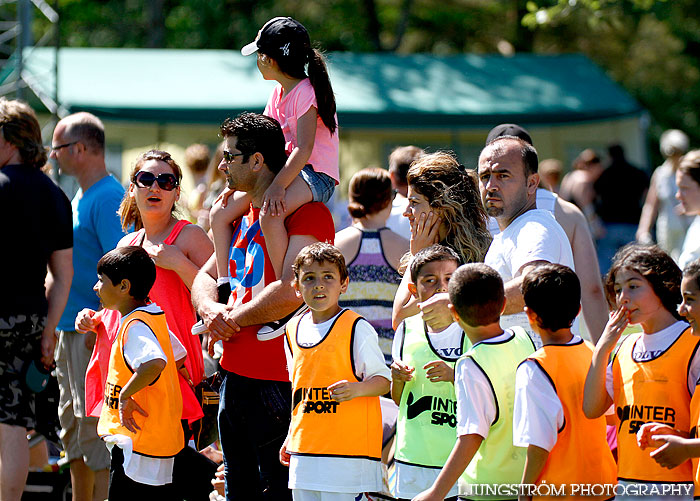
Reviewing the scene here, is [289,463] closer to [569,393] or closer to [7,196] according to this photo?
[569,393]

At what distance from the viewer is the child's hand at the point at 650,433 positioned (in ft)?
11.1

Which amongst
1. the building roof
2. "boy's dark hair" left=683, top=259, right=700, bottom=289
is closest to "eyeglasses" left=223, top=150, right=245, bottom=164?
"boy's dark hair" left=683, top=259, right=700, bottom=289

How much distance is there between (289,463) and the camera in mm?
3971

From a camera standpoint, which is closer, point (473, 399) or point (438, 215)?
point (473, 399)

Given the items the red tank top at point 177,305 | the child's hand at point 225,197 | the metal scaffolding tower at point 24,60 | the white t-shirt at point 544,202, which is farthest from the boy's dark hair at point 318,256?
the metal scaffolding tower at point 24,60

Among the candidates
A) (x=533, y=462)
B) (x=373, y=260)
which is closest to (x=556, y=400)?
(x=533, y=462)

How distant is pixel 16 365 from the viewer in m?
5.17

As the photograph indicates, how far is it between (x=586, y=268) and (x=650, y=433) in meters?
1.70

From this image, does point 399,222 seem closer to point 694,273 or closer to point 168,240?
point 168,240

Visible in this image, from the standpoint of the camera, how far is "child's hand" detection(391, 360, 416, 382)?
3789 mm

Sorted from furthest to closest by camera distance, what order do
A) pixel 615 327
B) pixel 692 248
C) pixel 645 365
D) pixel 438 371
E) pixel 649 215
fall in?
1. pixel 649 215
2. pixel 692 248
3. pixel 438 371
4. pixel 645 365
5. pixel 615 327

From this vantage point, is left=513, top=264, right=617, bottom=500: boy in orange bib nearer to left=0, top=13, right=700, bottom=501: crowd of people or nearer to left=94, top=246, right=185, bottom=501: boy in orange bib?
left=0, top=13, right=700, bottom=501: crowd of people

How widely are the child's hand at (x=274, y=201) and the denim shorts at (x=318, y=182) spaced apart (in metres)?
0.17

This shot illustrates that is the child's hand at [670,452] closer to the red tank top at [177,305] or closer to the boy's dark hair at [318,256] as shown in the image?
the boy's dark hair at [318,256]
